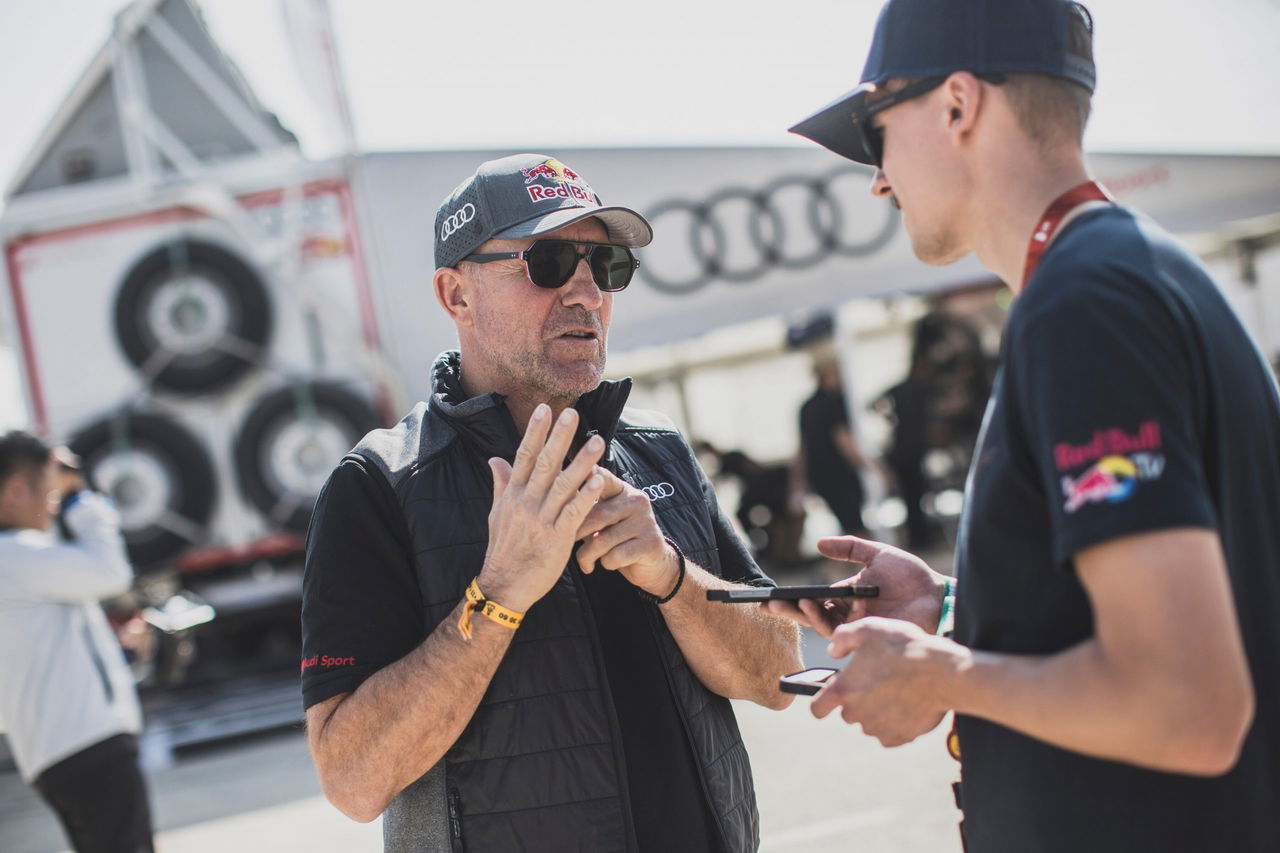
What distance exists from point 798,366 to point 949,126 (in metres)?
13.0

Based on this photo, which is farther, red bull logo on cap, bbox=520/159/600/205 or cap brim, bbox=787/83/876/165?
red bull logo on cap, bbox=520/159/600/205

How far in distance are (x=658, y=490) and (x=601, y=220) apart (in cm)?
52

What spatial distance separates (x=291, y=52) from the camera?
23.8 feet

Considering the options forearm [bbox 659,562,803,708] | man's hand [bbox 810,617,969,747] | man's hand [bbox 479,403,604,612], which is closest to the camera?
man's hand [bbox 810,617,969,747]

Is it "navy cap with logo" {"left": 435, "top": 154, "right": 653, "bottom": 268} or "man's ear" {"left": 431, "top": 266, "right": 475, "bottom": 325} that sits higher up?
"navy cap with logo" {"left": 435, "top": 154, "right": 653, "bottom": 268}

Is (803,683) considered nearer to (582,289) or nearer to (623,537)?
(623,537)

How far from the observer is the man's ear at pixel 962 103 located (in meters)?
1.25

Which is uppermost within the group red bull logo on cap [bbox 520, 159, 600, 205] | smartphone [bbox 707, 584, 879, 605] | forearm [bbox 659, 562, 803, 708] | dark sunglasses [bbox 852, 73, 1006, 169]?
red bull logo on cap [bbox 520, 159, 600, 205]

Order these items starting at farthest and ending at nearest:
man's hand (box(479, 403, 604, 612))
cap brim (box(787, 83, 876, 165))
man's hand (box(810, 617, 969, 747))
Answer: man's hand (box(479, 403, 604, 612)) < cap brim (box(787, 83, 876, 165)) < man's hand (box(810, 617, 969, 747))

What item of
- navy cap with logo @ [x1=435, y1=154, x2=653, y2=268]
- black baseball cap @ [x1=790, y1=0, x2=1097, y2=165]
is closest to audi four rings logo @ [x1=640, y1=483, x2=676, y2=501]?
navy cap with logo @ [x1=435, y1=154, x2=653, y2=268]

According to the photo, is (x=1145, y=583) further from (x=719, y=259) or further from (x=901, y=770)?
(x=719, y=259)

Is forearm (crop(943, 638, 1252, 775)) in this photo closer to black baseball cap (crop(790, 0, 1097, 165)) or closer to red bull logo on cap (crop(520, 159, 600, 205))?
black baseball cap (crop(790, 0, 1097, 165))

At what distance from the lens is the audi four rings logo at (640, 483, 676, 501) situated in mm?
1923

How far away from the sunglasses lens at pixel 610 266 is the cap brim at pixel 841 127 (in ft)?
1.44
